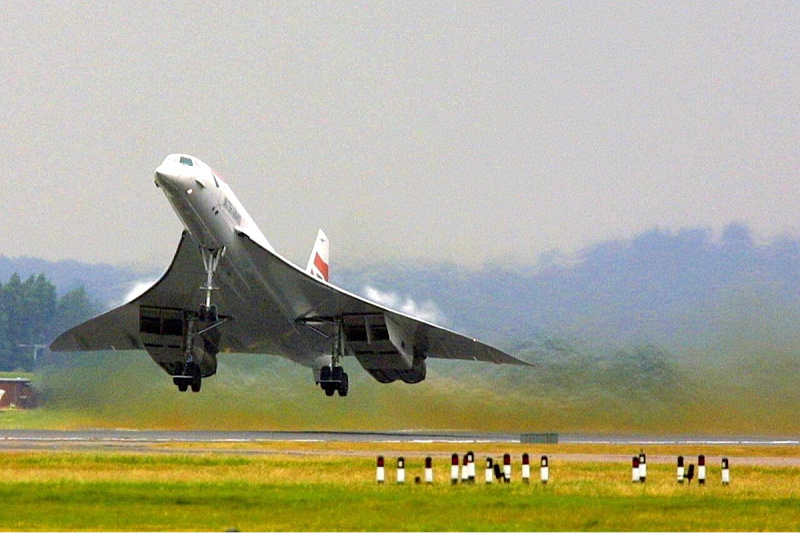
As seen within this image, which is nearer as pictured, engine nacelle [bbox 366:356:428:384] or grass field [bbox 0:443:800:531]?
grass field [bbox 0:443:800:531]

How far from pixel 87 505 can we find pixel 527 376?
2138 centimetres

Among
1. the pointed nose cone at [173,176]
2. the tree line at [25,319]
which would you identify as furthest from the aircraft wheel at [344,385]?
the tree line at [25,319]

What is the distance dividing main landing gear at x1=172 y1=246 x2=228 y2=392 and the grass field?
7.55 meters

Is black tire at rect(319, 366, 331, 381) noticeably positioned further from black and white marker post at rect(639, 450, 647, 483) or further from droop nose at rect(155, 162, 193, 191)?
black and white marker post at rect(639, 450, 647, 483)

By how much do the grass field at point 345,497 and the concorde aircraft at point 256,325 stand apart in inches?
430

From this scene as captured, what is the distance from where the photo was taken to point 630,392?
36500 millimetres

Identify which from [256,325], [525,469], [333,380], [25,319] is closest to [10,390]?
[25,319]

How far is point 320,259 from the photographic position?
43.6 m

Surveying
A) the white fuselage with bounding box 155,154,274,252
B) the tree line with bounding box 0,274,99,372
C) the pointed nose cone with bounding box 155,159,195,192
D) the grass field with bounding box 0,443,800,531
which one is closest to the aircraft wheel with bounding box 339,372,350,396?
the white fuselage with bounding box 155,154,274,252

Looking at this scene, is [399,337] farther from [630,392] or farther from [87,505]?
[87,505]

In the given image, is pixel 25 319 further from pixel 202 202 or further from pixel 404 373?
pixel 202 202

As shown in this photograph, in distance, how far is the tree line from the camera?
5244cm

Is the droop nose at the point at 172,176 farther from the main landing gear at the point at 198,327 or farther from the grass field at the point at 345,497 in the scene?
the grass field at the point at 345,497

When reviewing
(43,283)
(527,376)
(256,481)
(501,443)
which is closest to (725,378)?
(527,376)
